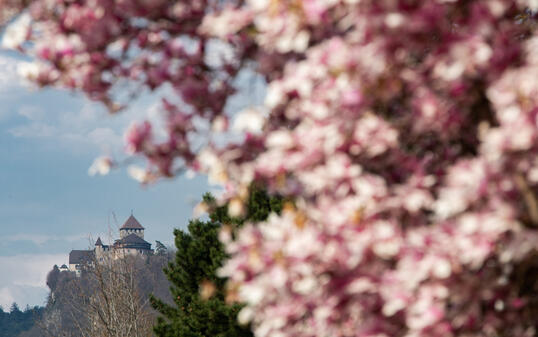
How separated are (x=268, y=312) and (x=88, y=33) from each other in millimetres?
2140

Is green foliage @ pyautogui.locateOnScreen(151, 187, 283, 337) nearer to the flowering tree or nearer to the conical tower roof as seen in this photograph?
the flowering tree

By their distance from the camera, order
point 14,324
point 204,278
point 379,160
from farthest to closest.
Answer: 1. point 14,324
2. point 204,278
3. point 379,160

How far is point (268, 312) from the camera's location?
13.5 ft

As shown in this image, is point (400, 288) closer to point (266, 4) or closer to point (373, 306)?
point (373, 306)

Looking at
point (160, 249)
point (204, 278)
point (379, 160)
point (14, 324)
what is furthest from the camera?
point (14, 324)

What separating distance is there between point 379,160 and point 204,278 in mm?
11454

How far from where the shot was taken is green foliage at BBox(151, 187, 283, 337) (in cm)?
1327

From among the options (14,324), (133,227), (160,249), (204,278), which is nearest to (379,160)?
(204,278)

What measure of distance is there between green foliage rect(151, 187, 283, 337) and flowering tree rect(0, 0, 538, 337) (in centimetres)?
847

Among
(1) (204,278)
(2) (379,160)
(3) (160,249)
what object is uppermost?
(3) (160,249)

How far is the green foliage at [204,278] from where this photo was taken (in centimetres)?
1327

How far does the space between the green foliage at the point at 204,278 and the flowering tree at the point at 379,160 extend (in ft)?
27.8

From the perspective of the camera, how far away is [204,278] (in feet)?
49.6

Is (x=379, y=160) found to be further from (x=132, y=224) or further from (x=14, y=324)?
(x=14, y=324)
